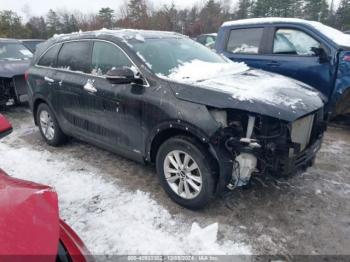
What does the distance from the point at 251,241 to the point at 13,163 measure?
11.7 ft

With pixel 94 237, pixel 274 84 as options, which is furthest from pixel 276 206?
pixel 94 237

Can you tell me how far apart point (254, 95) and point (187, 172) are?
1.01 meters

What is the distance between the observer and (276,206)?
346 cm

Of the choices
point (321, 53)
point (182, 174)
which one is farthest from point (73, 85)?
point (321, 53)

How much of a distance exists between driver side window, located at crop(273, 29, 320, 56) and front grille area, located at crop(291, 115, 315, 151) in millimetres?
2390

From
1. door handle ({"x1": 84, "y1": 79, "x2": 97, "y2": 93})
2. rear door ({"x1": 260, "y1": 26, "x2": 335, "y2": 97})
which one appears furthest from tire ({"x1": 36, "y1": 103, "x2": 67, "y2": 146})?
rear door ({"x1": 260, "y1": 26, "x2": 335, "y2": 97})

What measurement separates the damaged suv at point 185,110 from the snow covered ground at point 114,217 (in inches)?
12.8

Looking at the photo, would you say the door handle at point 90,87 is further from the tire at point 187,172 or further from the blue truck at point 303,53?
the blue truck at point 303,53

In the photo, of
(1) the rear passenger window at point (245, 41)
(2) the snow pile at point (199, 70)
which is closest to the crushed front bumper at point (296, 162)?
(2) the snow pile at point (199, 70)

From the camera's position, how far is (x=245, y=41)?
609cm

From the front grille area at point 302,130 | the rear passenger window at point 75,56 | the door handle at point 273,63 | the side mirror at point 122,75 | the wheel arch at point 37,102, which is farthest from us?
the door handle at point 273,63

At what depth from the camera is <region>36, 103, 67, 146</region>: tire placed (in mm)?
5082

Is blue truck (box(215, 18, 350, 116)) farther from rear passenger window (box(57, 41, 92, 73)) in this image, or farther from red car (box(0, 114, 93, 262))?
red car (box(0, 114, 93, 262))

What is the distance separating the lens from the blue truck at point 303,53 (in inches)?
201
